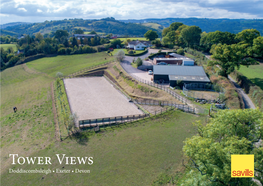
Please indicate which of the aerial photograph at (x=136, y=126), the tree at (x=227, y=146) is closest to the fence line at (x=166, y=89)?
the aerial photograph at (x=136, y=126)

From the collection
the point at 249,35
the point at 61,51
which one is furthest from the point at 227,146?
the point at 61,51

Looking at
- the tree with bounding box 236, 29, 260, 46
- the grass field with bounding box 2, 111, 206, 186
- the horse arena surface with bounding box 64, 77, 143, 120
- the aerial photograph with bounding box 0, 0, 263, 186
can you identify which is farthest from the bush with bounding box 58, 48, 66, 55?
the tree with bounding box 236, 29, 260, 46

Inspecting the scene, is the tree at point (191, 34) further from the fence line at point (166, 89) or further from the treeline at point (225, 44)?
the fence line at point (166, 89)

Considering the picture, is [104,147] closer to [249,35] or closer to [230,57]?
[230,57]

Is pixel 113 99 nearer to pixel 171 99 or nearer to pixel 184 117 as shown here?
pixel 171 99

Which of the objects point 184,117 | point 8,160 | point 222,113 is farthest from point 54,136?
point 222,113

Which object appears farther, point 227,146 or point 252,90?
point 252,90
